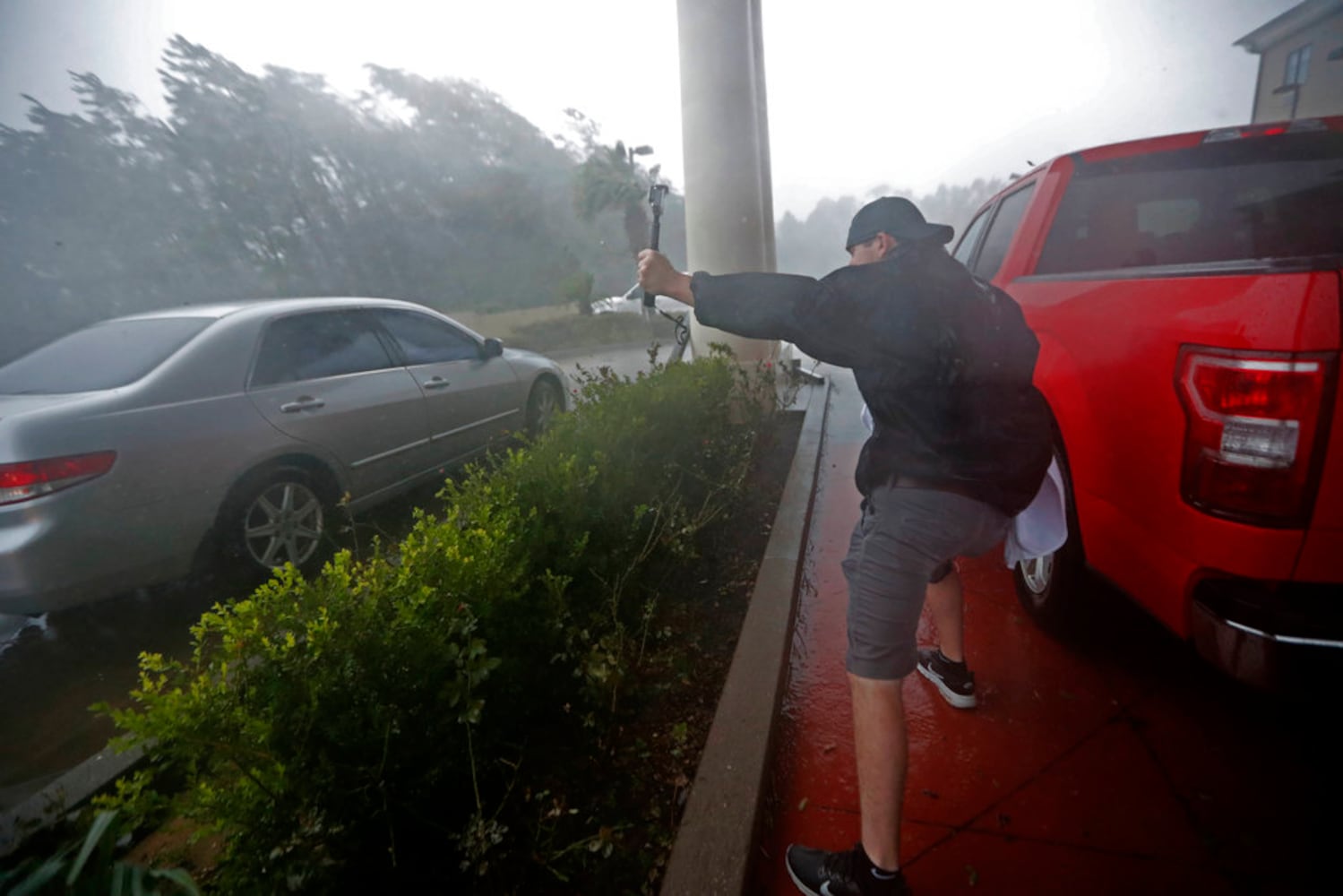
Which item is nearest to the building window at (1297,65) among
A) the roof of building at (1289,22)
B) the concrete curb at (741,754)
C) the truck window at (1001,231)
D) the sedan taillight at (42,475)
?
the roof of building at (1289,22)

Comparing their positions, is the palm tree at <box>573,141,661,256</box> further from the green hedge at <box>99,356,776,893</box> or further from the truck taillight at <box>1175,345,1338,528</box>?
the truck taillight at <box>1175,345,1338,528</box>

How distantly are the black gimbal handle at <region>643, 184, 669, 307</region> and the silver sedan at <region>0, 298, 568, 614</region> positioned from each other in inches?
50.2

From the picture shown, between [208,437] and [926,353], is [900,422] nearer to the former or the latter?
[926,353]

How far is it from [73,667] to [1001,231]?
4.84 m

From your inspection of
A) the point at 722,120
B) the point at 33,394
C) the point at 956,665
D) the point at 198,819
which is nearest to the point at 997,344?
the point at 956,665

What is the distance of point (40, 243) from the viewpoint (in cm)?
159

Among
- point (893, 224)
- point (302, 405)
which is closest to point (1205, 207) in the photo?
point (893, 224)

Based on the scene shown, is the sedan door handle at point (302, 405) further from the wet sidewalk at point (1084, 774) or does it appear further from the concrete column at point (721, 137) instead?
the concrete column at point (721, 137)

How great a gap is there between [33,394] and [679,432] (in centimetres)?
285

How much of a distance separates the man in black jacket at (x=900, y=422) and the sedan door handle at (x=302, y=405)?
2801 mm

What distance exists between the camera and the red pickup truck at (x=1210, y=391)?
1338 millimetres

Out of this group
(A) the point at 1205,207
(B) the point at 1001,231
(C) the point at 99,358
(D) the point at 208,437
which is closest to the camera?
(A) the point at 1205,207

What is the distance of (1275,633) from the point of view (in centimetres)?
137

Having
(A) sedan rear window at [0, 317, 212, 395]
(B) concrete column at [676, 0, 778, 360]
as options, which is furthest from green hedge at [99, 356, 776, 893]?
(B) concrete column at [676, 0, 778, 360]
